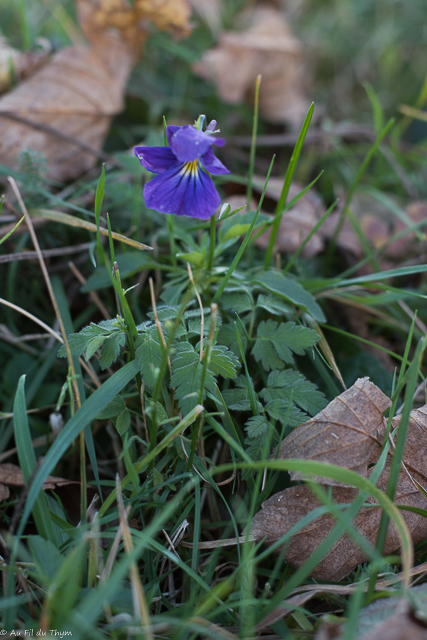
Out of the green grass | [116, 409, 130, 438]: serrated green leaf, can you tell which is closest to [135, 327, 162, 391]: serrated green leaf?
the green grass

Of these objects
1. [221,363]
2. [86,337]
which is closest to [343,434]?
[221,363]

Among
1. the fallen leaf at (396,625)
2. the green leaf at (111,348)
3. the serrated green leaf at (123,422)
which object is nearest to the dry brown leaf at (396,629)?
the fallen leaf at (396,625)

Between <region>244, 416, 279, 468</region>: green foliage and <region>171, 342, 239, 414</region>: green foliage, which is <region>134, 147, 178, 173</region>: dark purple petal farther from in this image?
<region>244, 416, 279, 468</region>: green foliage

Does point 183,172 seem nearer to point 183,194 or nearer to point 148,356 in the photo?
point 183,194

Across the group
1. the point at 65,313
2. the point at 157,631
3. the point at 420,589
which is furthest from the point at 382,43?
the point at 157,631

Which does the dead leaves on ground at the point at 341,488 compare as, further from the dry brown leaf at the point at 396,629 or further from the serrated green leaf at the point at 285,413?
the dry brown leaf at the point at 396,629

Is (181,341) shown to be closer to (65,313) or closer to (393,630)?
(65,313)
